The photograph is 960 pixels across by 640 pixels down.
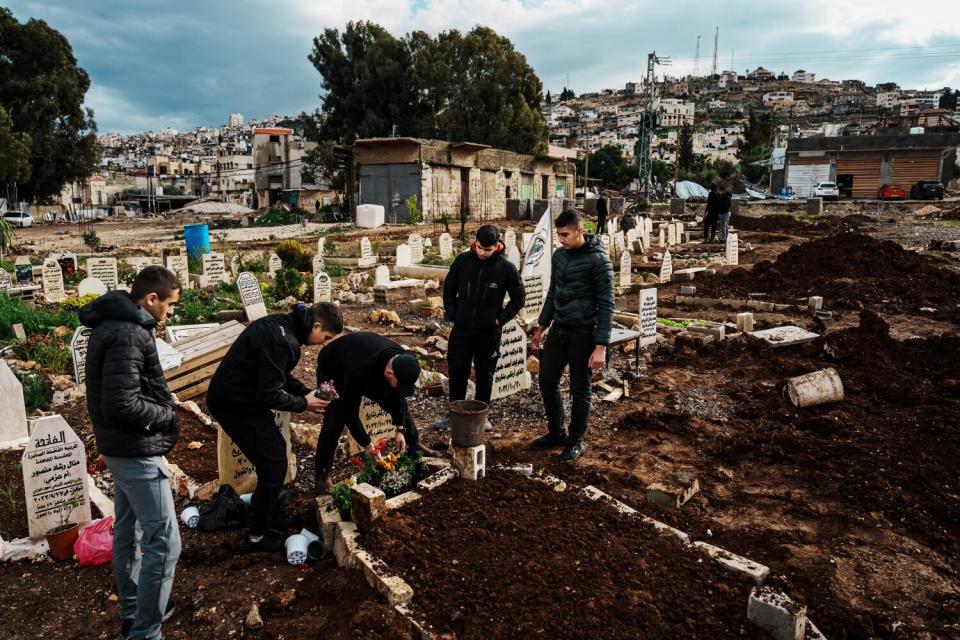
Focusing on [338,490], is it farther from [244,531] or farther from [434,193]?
[434,193]

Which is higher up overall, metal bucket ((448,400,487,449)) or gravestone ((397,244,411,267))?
gravestone ((397,244,411,267))

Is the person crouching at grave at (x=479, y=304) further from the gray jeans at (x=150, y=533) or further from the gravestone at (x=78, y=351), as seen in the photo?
the gravestone at (x=78, y=351)

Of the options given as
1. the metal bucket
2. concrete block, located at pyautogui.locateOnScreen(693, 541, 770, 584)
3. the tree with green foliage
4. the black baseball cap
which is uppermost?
the tree with green foliage

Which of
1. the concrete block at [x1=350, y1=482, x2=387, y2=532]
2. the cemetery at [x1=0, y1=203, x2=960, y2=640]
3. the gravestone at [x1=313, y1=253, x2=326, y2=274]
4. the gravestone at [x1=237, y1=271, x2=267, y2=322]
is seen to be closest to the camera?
the cemetery at [x1=0, y1=203, x2=960, y2=640]

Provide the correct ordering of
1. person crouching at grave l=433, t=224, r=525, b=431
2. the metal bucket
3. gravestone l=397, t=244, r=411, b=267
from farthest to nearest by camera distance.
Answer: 1. gravestone l=397, t=244, r=411, b=267
2. person crouching at grave l=433, t=224, r=525, b=431
3. the metal bucket

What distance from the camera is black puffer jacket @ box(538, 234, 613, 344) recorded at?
456 centimetres

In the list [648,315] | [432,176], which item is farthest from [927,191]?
[648,315]

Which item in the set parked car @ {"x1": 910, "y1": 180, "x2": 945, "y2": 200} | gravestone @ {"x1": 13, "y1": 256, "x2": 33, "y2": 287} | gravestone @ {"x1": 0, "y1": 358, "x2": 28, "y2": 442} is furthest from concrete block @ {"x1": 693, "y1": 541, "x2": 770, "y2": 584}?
parked car @ {"x1": 910, "y1": 180, "x2": 945, "y2": 200}

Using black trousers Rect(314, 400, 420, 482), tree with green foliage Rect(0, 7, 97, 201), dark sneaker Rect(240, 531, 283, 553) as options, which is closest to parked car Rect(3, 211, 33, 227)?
tree with green foliage Rect(0, 7, 97, 201)

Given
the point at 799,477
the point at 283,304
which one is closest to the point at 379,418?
the point at 799,477

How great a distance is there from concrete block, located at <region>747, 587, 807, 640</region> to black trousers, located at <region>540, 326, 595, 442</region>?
212 cm

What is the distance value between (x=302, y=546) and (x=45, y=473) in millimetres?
1537

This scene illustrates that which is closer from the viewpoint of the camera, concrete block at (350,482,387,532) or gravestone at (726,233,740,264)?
concrete block at (350,482,387,532)

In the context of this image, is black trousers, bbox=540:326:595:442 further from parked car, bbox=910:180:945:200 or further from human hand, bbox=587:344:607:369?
parked car, bbox=910:180:945:200
